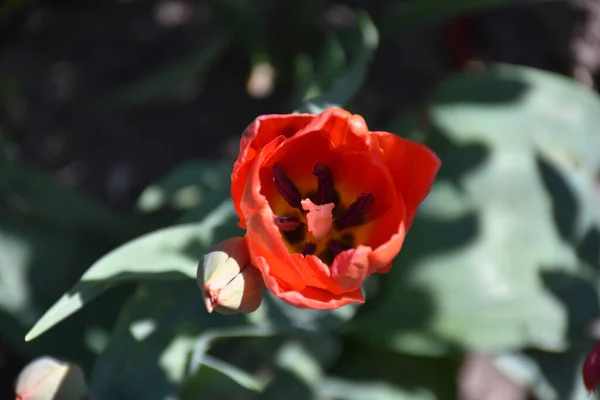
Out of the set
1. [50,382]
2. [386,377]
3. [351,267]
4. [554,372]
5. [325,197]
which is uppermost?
[351,267]

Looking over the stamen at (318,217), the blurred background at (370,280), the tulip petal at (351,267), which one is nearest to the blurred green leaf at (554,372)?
the blurred background at (370,280)

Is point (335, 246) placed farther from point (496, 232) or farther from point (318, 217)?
point (496, 232)

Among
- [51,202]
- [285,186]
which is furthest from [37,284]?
[285,186]

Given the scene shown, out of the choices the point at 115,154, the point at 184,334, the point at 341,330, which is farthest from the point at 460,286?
the point at 115,154

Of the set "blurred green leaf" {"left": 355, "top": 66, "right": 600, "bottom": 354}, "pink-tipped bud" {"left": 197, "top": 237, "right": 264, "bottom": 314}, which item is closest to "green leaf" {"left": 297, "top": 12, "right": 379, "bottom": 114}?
"pink-tipped bud" {"left": 197, "top": 237, "right": 264, "bottom": 314}

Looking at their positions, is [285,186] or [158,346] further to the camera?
[158,346]

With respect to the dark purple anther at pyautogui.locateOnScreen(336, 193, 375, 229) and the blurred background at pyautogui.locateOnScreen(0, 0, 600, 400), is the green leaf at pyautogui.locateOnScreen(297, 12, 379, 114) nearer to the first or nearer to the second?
the blurred background at pyautogui.locateOnScreen(0, 0, 600, 400)

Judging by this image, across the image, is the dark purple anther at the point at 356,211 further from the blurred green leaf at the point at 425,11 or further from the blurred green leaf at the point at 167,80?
the blurred green leaf at the point at 167,80
